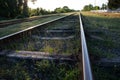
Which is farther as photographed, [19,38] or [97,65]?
[19,38]

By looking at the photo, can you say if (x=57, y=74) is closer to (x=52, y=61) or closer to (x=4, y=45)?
(x=52, y=61)

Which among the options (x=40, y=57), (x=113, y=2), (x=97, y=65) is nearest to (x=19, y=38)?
(x=40, y=57)

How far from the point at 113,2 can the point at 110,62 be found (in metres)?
54.3

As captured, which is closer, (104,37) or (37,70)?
(37,70)

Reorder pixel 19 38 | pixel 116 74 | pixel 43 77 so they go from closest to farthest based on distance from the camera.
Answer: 1. pixel 43 77
2. pixel 116 74
3. pixel 19 38

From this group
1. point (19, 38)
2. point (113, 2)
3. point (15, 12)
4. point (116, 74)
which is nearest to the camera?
point (116, 74)

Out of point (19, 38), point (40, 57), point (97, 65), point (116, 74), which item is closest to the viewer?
point (116, 74)

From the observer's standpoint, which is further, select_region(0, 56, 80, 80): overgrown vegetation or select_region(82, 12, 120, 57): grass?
select_region(82, 12, 120, 57): grass

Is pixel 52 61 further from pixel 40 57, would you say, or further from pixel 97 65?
pixel 97 65

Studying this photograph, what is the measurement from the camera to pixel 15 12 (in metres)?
32.3

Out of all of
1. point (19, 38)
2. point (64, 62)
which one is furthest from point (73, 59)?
point (19, 38)

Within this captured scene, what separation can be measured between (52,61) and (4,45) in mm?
1624

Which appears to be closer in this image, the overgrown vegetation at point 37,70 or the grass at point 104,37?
the overgrown vegetation at point 37,70

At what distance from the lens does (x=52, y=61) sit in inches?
138
